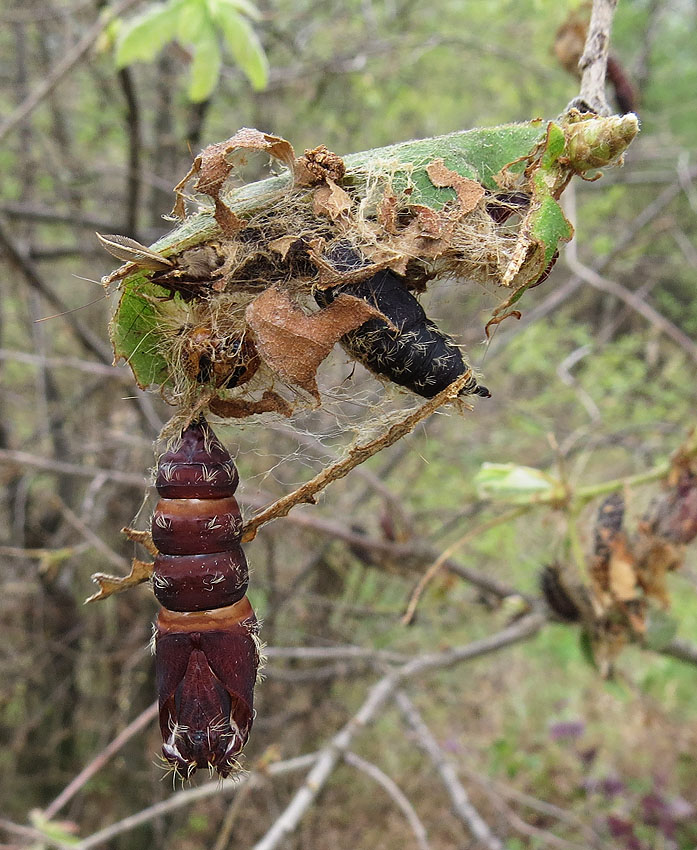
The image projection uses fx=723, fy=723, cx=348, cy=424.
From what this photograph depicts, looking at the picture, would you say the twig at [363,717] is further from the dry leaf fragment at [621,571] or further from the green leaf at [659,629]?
the dry leaf fragment at [621,571]

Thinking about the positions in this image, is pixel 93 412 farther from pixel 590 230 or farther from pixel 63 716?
pixel 590 230

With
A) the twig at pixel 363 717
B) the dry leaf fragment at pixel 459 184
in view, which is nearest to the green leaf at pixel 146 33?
the dry leaf fragment at pixel 459 184

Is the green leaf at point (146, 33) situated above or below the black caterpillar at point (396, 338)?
above

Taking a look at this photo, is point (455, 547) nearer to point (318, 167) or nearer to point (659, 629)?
point (659, 629)

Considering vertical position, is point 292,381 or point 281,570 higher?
point 292,381

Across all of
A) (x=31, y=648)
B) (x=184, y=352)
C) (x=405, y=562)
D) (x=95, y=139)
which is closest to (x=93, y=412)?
(x=31, y=648)

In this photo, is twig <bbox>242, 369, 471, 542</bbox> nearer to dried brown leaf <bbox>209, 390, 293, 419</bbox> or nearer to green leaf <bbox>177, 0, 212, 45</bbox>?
dried brown leaf <bbox>209, 390, 293, 419</bbox>

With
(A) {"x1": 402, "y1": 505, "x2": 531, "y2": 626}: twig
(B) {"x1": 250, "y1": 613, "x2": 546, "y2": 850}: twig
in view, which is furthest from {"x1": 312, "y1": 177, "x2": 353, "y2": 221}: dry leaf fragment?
(B) {"x1": 250, "y1": 613, "x2": 546, "y2": 850}: twig
